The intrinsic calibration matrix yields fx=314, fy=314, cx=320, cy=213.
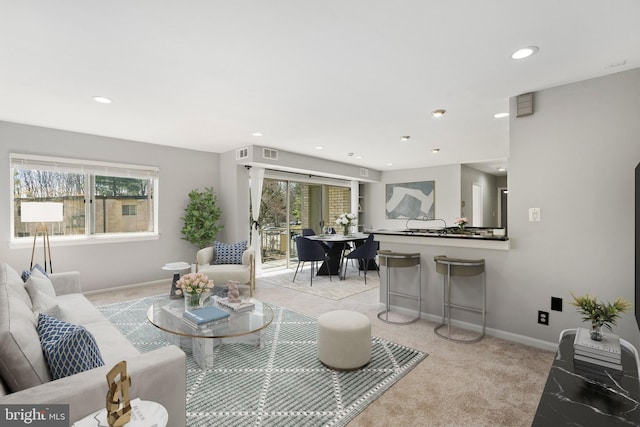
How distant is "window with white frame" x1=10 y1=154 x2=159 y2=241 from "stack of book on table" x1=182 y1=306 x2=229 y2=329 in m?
3.06

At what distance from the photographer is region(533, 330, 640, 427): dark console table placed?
4.02 ft

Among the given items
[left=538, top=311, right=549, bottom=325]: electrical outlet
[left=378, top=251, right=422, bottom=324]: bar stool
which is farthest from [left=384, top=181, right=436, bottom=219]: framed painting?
[left=538, top=311, right=549, bottom=325]: electrical outlet

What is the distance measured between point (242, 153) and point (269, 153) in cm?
47

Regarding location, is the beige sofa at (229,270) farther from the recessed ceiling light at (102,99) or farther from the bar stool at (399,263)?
the recessed ceiling light at (102,99)

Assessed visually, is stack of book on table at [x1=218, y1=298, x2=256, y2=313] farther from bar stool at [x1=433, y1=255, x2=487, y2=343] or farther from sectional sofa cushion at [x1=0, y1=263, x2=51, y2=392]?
bar stool at [x1=433, y1=255, x2=487, y2=343]

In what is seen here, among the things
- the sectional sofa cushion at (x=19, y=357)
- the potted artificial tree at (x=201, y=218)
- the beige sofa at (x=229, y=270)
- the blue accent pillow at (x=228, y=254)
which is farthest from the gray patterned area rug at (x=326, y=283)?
the sectional sofa cushion at (x=19, y=357)

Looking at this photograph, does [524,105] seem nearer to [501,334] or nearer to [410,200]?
[501,334]

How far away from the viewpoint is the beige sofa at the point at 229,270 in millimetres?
4434

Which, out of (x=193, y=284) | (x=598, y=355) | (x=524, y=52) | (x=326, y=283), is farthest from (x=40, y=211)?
(x=598, y=355)

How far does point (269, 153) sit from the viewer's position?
5566 mm

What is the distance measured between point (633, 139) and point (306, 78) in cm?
271

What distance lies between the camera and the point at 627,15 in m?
1.80

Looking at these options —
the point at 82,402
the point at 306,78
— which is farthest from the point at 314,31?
the point at 82,402

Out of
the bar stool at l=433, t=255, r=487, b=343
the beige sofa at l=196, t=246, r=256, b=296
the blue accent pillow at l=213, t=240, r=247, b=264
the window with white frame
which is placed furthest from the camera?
the blue accent pillow at l=213, t=240, r=247, b=264
